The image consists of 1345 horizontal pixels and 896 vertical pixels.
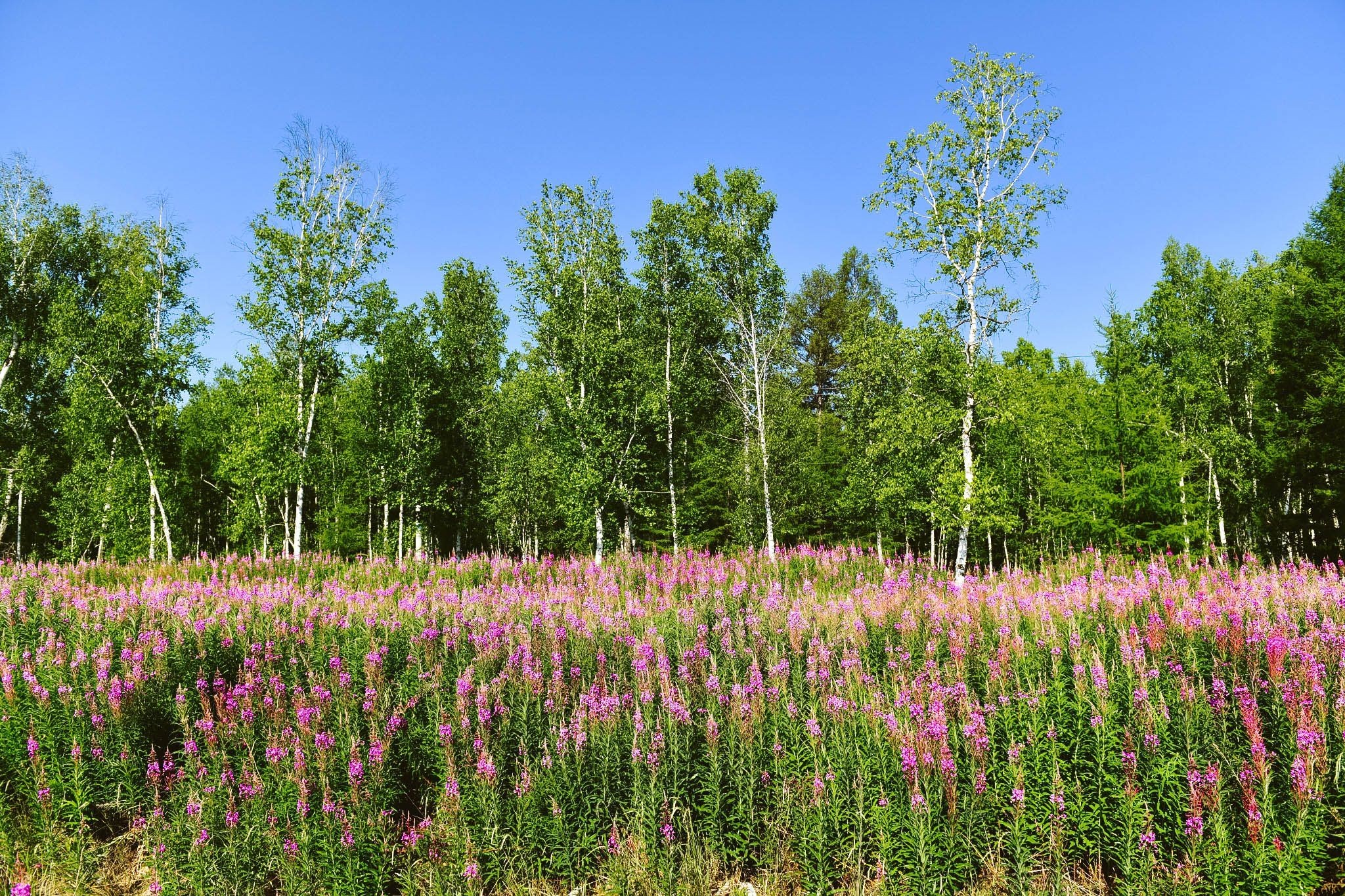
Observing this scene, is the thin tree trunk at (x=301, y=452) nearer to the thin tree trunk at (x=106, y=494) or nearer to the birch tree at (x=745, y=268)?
the thin tree trunk at (x=106, y=494)

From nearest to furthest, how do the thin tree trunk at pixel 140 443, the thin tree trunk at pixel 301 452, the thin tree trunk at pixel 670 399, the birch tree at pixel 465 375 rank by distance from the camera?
the thin tree trunk at pixel 301 452 < the thin tree trunk at pixel 140 443 < the thin tree trunk at pixel 670 399 < the birch tree at pixel 465 375

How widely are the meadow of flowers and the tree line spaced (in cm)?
833

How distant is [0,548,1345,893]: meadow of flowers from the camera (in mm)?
3582

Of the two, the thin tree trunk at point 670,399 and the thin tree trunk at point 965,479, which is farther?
the thin tree trunk at point 670,399

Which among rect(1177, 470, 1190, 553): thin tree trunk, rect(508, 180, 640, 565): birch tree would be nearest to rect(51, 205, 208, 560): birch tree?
rect(508, 180, 640, 565): birch tree

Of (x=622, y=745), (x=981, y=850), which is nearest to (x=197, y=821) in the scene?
(x=622, y=745)

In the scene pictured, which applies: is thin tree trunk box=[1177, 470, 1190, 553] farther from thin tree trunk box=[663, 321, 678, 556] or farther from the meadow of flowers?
thin tree trunk box=[663, 321, 678, 556]

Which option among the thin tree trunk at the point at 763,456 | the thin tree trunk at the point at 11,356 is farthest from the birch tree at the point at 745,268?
the thin tree trunk at the point at 11,356

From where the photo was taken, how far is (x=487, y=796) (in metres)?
3.94

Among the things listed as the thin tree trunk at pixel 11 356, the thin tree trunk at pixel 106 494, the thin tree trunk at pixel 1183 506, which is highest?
the thin tree trunk at pixel 11 356

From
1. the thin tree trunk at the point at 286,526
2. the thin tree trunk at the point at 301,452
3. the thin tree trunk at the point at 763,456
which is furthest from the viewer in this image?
the thin tree trunk at the point at 763,456

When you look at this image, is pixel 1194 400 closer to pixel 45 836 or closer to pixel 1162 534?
pixel 1162 534

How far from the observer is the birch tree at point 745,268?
79.3ft

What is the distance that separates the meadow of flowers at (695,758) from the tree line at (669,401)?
27.3ft
